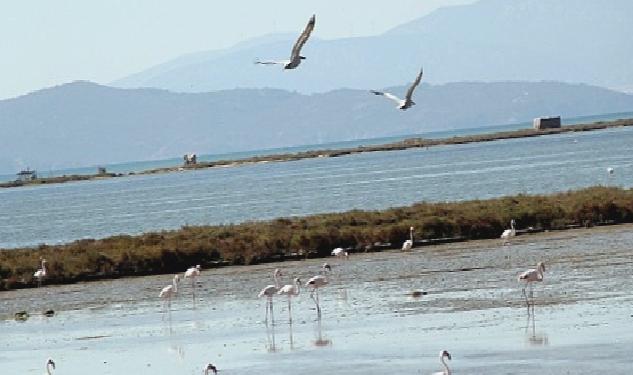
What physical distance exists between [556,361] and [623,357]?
3.15 feet

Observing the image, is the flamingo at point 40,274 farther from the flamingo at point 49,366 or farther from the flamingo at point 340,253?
the flamingo at point 49,366

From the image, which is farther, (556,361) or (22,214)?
(22,214)

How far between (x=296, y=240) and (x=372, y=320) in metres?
15.9

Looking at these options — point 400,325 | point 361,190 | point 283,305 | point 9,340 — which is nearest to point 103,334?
point 9,340

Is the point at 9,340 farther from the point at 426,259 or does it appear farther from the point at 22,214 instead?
the point at 22,214

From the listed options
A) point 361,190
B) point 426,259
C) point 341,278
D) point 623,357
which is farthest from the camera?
point 361,190

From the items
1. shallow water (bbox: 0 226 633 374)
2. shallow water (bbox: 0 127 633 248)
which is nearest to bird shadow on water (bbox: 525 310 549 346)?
shallow water (bbox: 0 226 633 374)

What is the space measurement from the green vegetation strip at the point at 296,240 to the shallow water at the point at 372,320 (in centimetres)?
154

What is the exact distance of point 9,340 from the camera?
96.7ft

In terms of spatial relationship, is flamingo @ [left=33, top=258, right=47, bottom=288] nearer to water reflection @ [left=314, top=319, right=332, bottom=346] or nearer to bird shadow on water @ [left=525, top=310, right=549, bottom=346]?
water reflection @ [left=314, top=319, right=332, bottom=346]

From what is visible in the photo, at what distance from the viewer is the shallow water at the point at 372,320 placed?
21.8 metres

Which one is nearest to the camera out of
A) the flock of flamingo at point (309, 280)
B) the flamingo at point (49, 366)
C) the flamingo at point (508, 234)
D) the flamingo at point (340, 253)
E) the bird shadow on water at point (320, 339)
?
the flamingo at point (49, 366)

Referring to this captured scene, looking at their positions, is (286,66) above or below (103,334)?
above

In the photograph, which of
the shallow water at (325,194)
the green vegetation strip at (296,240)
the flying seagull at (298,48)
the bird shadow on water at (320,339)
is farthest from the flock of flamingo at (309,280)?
the shallow water at (325,194)
